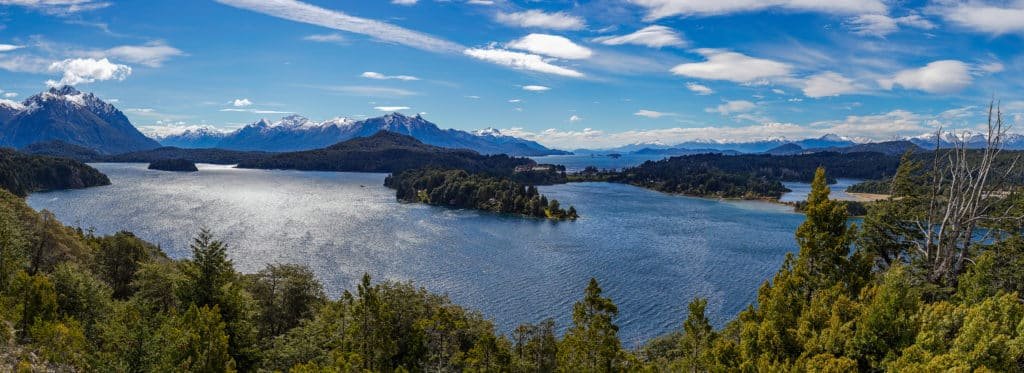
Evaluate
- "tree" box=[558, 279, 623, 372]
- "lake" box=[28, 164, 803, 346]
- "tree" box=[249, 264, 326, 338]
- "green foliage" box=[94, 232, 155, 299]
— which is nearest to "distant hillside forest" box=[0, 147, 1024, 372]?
"tree" box=[558, 279, 623, 372]

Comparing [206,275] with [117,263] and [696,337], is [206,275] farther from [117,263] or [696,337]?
[696,337]

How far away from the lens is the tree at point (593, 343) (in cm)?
3806

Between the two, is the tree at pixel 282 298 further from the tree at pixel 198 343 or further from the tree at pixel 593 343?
the tree at pixel 593 343

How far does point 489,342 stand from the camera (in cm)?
3775

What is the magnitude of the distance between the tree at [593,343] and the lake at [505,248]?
32.9 m

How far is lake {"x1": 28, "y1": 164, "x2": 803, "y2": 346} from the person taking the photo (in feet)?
285

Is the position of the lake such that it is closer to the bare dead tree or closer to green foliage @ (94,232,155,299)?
green foliage @ (94,232,155,299)

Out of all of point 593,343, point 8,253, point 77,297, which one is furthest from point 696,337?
point 8,253

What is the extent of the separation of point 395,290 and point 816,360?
34.1 metres

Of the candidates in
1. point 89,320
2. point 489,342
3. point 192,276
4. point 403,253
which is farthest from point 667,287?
point 89,320

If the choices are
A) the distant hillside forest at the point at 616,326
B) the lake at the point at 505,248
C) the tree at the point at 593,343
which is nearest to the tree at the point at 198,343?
the distant hillside forest at the point at 616,326

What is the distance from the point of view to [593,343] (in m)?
38.2

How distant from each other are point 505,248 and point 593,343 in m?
89.5

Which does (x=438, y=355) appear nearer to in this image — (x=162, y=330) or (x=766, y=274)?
(x=162, y=330)
